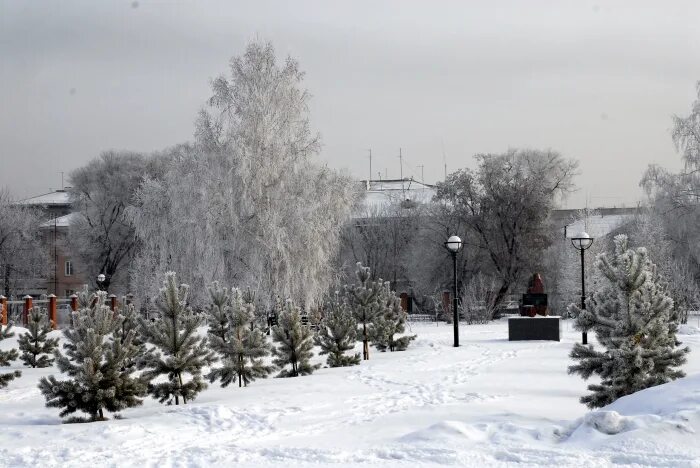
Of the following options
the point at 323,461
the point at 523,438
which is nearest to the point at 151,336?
the point at 323,461

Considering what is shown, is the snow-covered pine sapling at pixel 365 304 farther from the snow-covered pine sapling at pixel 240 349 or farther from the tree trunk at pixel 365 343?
the snow-covered pine sapling at pixel 240 349

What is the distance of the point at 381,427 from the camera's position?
11.2 m

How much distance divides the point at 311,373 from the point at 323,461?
982 cm

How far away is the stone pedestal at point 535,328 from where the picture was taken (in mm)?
26594

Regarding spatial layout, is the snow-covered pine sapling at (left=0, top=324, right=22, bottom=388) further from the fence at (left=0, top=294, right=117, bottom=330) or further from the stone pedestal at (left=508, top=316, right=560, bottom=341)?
the stone pedestal at (left=508, top=316, right=560, bottom=341)

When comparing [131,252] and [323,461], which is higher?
[131,252]

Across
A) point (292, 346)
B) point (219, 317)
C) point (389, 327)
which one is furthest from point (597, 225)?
point (219, 317)

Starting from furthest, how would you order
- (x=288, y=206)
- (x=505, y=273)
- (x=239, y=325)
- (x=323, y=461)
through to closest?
(x=505, y=273)
(x=288, y=206)
(x=239, y=325)
(x=323, y=461)

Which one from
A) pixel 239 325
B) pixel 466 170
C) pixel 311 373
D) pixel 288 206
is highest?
pixel 466 170

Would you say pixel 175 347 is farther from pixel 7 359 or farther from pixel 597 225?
pixel 597 225

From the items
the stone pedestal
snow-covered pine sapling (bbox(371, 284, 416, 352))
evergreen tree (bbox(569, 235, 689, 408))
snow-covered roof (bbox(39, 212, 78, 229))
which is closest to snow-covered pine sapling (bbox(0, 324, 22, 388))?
snow-covered pine sapling (bbox(371, 284, 416, 352))

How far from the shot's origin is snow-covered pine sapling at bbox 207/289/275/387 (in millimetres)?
16812

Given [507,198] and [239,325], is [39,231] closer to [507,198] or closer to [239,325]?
[507,198]

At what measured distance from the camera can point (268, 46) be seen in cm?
3456
